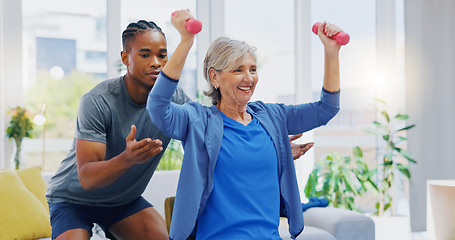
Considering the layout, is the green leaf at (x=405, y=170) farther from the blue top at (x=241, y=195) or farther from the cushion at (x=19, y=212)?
the blue top at (x=241, y=195)

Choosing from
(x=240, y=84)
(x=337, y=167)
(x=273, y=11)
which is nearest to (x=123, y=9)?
(x=273, y=11)

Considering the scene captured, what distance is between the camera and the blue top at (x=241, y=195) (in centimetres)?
136

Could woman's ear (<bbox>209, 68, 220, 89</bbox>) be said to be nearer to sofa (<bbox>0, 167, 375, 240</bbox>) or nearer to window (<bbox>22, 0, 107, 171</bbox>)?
sofa (<bbox>0, 167, 375, 240</bbox>)

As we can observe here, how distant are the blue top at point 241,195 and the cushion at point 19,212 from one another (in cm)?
157

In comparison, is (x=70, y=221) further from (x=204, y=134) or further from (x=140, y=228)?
(x=204, y=134)

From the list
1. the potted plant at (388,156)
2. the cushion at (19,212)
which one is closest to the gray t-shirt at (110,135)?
the cushion at (19,212)

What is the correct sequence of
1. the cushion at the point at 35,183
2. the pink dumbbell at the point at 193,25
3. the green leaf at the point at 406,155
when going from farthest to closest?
1. the green leaf at the point at 406,155
2. the cushion at the point at 35,183
3. the pink dumbbell at the point at 193,25

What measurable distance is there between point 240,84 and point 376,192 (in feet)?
10.8

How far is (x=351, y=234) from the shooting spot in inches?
115

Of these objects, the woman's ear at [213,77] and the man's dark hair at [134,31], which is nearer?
the woman's ear at [213,77]

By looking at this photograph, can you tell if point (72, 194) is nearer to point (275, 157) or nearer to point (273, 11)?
point (275, 157)

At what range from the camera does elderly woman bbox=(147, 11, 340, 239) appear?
1.34 m

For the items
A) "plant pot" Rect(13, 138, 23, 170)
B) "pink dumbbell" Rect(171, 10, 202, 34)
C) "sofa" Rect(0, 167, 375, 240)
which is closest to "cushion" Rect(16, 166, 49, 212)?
"sofa" Rect(0, 167, 375, 240)

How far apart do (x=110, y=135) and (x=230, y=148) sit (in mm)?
515
